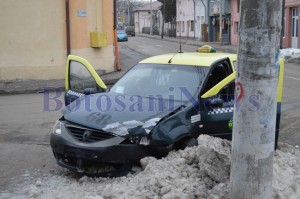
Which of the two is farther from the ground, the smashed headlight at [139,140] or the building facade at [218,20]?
the building facade at [218,20]

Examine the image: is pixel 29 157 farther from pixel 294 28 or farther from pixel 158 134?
pixel 294 28

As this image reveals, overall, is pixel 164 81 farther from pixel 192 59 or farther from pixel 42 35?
pixel 42 35

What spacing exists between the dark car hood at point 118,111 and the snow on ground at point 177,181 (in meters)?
0.51

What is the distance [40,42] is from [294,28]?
21482 millimetres

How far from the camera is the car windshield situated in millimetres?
6293

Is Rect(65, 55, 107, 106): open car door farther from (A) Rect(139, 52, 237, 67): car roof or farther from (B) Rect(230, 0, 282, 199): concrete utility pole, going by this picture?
(B) Rect(230, 0, 282, 199): concrete utility pole

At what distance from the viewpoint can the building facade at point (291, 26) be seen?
3189 cm

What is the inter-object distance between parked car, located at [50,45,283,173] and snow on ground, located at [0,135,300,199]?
10.5 inches

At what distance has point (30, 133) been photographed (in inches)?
342

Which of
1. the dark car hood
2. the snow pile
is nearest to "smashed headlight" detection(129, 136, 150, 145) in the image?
the dark car hood

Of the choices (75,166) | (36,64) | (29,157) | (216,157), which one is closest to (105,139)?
(75,166)

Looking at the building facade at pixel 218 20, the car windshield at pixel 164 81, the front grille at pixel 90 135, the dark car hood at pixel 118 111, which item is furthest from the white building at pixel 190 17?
the front grille at pixel 90 135

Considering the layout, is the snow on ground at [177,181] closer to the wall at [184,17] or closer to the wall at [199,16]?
the wall at [199,16]

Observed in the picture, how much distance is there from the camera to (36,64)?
16.8 m
